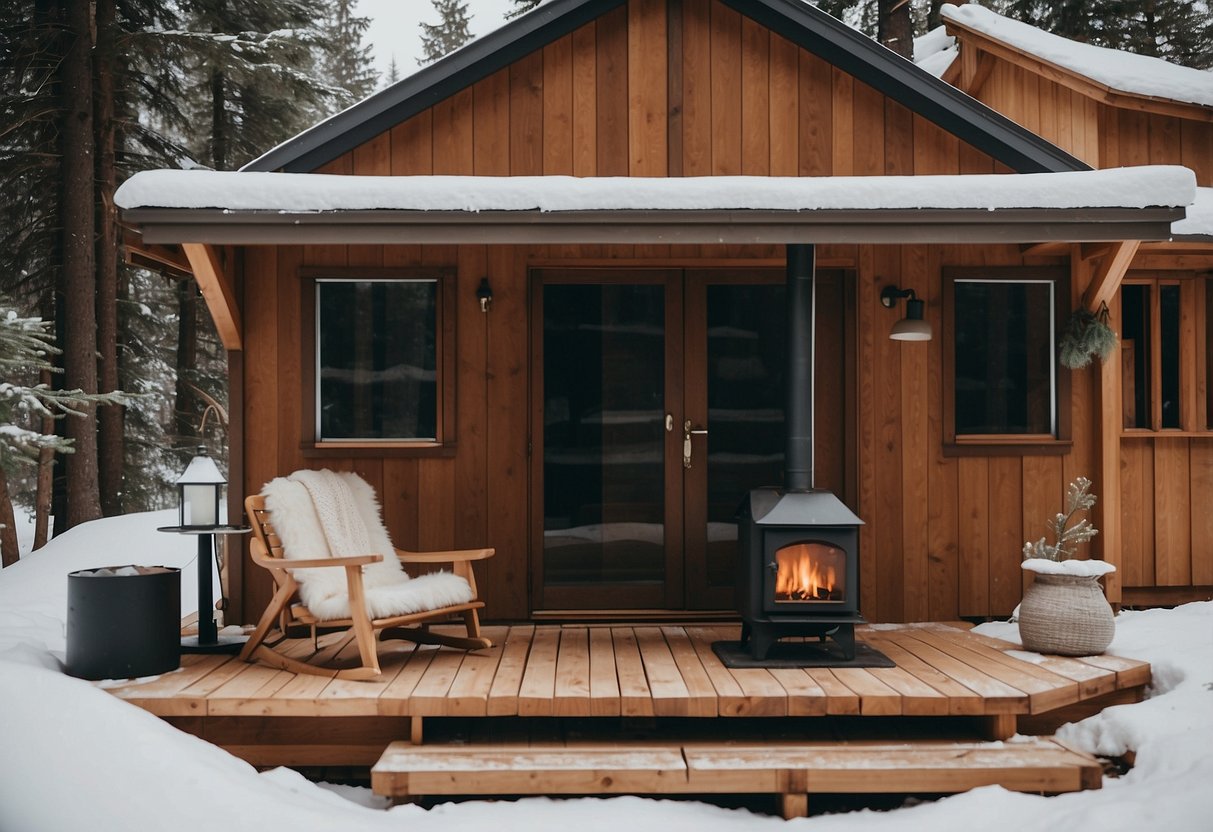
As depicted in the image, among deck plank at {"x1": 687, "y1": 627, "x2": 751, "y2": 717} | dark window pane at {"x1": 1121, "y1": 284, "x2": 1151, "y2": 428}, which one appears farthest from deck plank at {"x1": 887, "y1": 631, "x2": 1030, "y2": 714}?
dark window pane at {"x1": 1121, "y1": 284, "x2": 1151, "y2": 428}

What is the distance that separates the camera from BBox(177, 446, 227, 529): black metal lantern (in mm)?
4668

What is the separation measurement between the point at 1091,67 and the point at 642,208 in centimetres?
436

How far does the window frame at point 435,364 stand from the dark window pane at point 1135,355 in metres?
4.18

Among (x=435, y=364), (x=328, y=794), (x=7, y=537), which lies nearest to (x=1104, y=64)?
(x=435, y=364)

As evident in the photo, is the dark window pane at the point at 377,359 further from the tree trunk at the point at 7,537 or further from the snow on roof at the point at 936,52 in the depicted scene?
the snow on roof at the point at 936,52

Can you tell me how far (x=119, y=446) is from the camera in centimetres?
1072

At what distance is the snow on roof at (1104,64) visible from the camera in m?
6.39

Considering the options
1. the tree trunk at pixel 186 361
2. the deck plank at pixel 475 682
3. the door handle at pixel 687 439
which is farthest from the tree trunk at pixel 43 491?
the door handle at pixel 687 439

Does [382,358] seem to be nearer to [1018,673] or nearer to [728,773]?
[728,773]

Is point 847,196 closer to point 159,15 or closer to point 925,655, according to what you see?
point 925,655

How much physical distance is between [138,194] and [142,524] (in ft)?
17.9

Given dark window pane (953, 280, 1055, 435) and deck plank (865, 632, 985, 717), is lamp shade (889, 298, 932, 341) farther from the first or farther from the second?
deck plank (865, 632, 985, 717)

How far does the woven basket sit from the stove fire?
3.46 ft

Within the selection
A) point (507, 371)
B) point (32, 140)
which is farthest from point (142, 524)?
point (507, 371)
